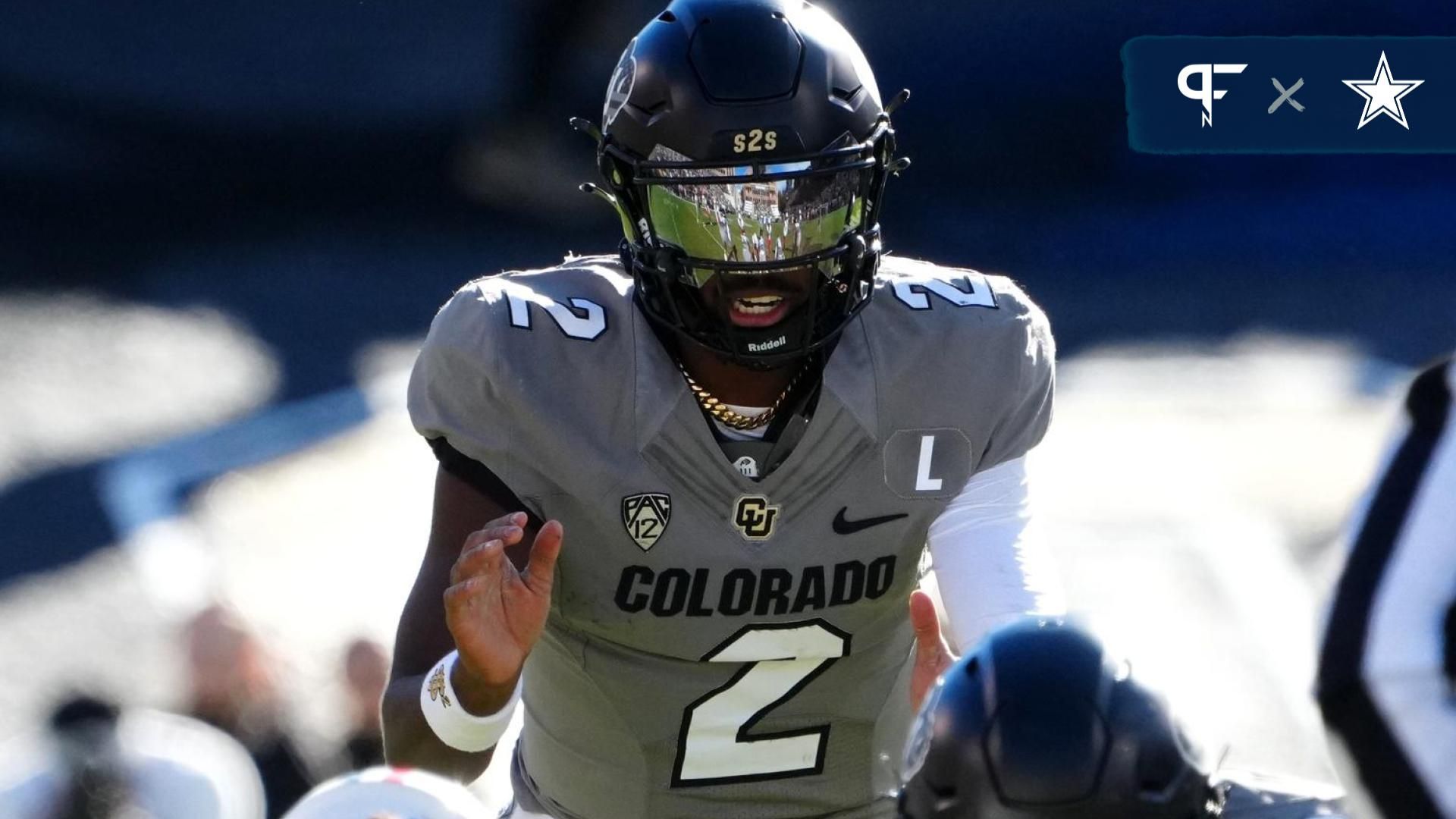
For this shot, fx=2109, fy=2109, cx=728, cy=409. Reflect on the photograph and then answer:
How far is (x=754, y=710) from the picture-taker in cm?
295

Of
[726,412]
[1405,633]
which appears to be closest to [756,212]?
[726,412]

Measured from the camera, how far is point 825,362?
3010 mm

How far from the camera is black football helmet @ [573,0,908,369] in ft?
9.60

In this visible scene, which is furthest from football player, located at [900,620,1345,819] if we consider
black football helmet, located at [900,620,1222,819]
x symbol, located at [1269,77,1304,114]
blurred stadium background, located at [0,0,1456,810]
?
x symbol, located at [1269,77,1304,114]

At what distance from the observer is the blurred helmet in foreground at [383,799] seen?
1.97m

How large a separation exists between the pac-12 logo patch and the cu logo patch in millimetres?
96

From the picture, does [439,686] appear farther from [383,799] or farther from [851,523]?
[383,799]

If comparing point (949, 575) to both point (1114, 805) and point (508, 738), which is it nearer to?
point (1114, 805)

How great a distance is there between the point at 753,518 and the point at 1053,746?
1.03m

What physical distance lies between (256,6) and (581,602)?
24.4ft

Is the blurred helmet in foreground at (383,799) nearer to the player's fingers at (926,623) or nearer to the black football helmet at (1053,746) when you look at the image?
the black football helmet at (1053,746)

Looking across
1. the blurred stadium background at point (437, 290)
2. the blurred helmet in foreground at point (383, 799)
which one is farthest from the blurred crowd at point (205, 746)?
the blurred helmet in foreground at point (383, 799)

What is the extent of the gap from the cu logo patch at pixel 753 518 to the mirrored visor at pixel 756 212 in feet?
1.07

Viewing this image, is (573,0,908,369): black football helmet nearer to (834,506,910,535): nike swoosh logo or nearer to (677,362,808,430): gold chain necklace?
(677,362,808,430): gold chain necklace
